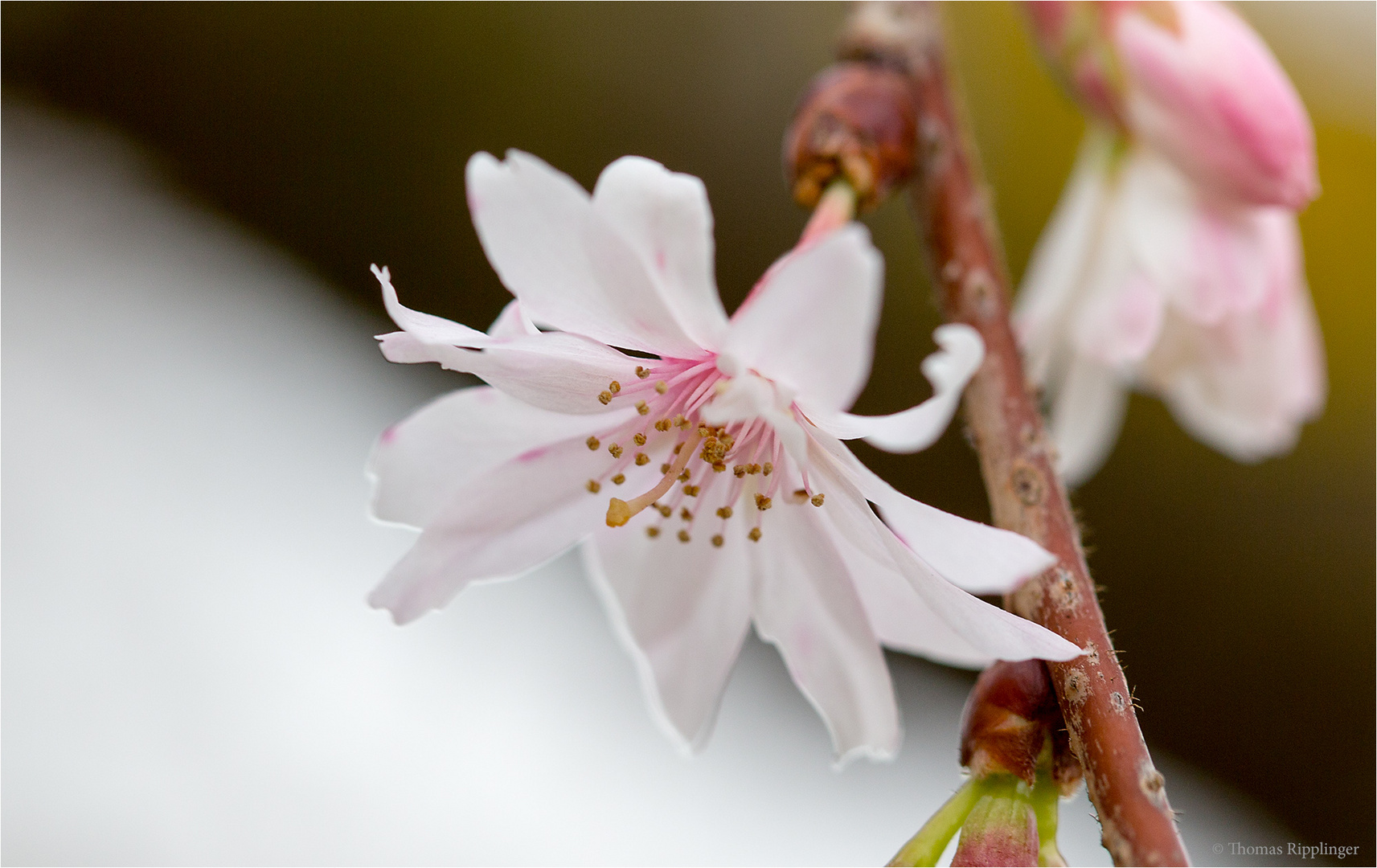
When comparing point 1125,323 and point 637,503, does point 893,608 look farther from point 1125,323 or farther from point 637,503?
point 1125,323

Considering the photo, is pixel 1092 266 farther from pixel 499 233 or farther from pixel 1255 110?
pixel 499 233

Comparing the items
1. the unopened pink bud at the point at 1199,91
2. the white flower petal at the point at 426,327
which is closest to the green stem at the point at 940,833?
the white flower petal at the point at 426,327

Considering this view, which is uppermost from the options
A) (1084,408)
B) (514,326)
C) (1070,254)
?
(514,326)

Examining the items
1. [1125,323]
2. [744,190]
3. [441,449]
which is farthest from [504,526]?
[744,190]

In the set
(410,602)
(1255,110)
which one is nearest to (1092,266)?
(1255,110)

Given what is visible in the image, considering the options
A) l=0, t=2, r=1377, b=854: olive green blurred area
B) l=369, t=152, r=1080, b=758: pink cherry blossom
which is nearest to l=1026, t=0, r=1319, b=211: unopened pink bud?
l=369, t=152, r=1080, b=758: pink cherry blossom

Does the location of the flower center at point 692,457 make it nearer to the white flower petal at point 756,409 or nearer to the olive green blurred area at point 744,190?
the white flower petal at point 756,409
